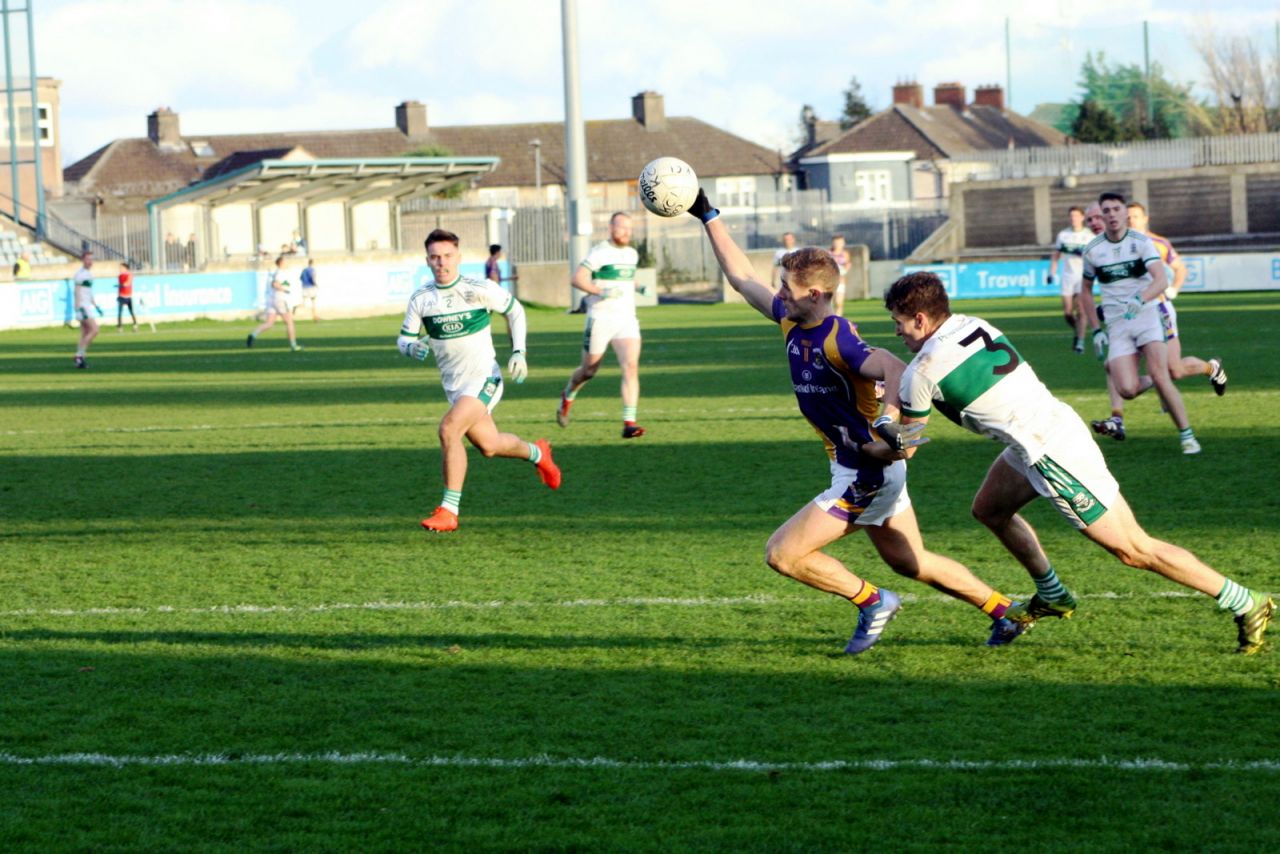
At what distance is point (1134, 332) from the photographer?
Answer: 529 inches

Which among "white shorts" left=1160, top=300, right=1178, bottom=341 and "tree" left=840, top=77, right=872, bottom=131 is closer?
"white shorts" left=1160, top=300, right=1178, bottom=341

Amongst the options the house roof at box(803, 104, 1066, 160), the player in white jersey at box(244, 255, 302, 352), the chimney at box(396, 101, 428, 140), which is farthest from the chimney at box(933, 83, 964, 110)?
the player in white jersey at box(244, 255, 302, 352)

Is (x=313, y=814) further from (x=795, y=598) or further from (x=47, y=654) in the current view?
(x=795, y=598)

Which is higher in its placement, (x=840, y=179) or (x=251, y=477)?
(x=840, y=179)

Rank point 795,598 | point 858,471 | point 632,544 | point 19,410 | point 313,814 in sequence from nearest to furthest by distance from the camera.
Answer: point 313,814 → point 858,471 → point 795,598 → point 632,544 → point 19,410

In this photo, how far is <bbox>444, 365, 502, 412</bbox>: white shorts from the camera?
1135 cm

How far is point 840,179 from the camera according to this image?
298ft

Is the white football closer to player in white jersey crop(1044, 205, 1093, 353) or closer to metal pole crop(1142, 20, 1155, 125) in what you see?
player in white jersey crop(1044, 205, 1093, 353)

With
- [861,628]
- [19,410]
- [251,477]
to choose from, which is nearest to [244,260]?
[19,410]

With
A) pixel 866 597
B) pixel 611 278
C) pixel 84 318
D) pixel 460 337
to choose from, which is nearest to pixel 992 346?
pixel 866 597

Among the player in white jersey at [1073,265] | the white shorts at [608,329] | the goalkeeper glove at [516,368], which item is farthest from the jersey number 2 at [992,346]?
the player in white jersey at [1073,265]

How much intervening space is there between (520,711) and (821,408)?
176 centimetres

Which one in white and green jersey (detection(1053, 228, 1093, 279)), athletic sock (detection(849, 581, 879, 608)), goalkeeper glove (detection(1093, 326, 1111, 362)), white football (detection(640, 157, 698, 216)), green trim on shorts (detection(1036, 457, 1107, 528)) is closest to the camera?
green trim on shorts (detection(1036, 457, 1107, 528))

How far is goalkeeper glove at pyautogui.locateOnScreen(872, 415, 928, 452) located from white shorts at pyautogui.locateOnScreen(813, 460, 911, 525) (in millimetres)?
532
